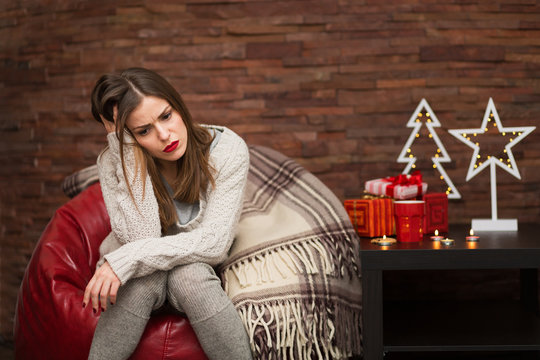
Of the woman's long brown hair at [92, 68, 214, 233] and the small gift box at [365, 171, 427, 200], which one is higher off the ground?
the woman's long brown hair at [92, 68, 214, 233]

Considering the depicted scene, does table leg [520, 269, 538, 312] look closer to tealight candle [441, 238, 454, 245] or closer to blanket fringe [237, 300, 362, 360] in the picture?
tealight candle [441, 238, 454, 245]

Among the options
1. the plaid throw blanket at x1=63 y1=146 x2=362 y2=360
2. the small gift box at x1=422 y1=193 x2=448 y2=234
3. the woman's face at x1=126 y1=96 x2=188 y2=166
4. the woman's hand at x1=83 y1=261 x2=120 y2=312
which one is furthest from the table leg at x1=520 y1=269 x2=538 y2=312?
Result: the woman's hand at x1=83 y1=261 x2=120 y2=312

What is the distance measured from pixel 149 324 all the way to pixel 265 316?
26cm

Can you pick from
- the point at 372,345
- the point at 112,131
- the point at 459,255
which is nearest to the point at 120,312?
the point at 112,131

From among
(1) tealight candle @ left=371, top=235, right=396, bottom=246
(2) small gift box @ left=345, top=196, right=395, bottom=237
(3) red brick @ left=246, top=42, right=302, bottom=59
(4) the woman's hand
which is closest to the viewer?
(4) the woman's hand

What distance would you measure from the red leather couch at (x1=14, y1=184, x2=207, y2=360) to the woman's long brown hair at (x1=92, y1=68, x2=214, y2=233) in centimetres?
28

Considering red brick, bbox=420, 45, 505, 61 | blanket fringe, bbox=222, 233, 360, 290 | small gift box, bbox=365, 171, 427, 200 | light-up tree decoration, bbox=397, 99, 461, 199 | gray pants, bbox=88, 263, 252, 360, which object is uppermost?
red brick, bbox=420, 45, 505, 61

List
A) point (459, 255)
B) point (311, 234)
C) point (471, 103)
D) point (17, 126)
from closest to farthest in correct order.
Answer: point (459, 255) < point (311, 234) < point (471, 103) < point (17, 126)

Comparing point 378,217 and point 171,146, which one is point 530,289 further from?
point 171,146

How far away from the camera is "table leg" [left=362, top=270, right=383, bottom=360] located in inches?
52.7

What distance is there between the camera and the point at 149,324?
4.26 feet

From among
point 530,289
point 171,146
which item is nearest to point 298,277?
point 171,146

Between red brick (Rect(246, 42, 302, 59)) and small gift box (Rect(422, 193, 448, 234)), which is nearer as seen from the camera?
small gift box (Rect(422, 193, 448, 234))

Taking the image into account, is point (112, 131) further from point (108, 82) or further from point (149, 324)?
point (149, 324)
